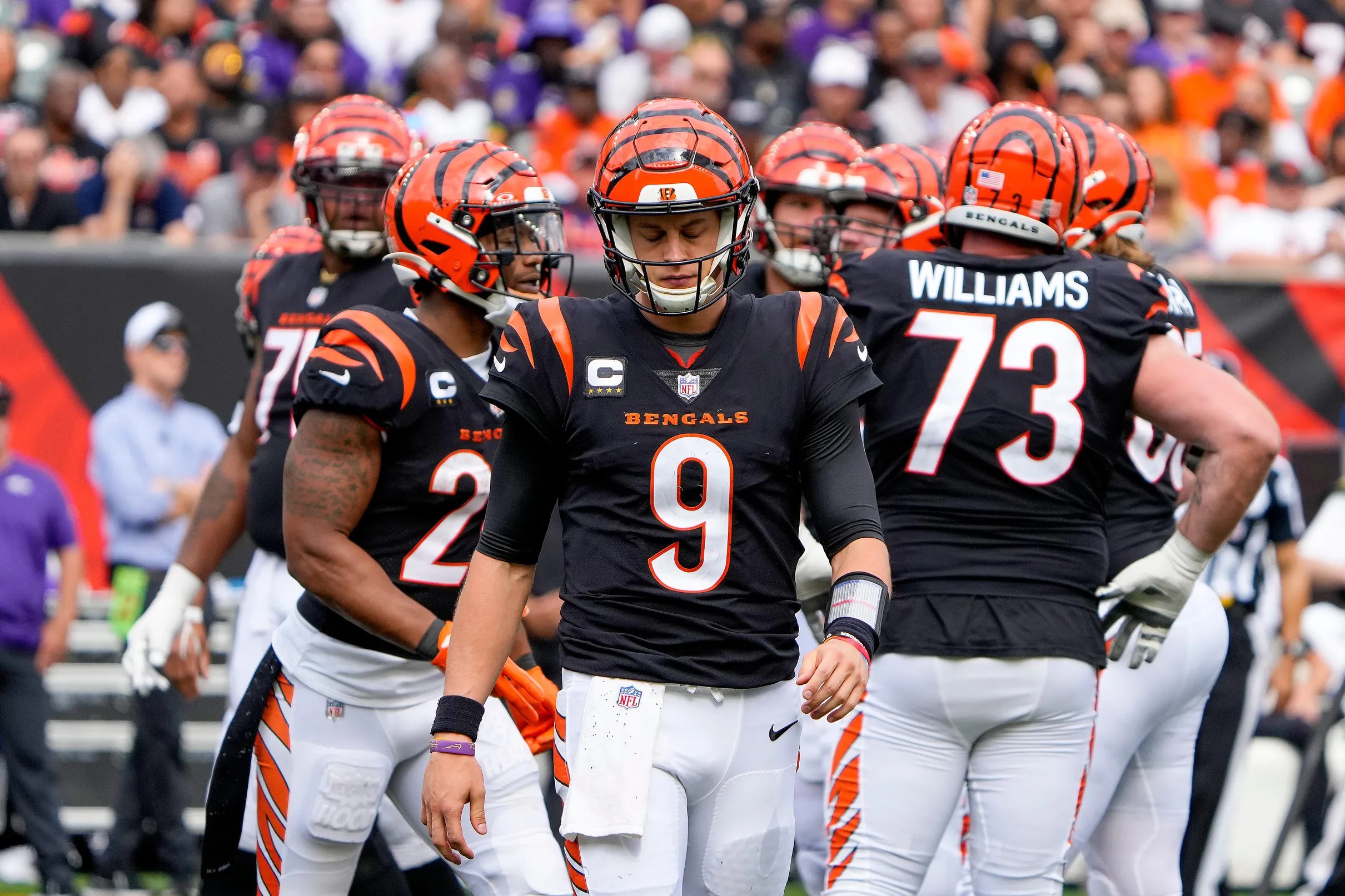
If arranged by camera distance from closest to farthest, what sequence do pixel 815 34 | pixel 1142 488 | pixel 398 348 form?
pixel 398 348 < pixel 1142 488 < pixel 815 34

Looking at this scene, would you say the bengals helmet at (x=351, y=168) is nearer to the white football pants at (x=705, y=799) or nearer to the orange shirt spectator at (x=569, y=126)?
the white football pants at (x=705, y=799)

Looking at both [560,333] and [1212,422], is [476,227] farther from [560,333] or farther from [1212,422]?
[1212,422]

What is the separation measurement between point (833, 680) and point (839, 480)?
0.47 meters

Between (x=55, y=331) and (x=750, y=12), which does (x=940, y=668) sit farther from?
(x=750, y=12)

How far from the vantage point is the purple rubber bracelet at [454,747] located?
3139mm

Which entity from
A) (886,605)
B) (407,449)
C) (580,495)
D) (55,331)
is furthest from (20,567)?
(886,605)

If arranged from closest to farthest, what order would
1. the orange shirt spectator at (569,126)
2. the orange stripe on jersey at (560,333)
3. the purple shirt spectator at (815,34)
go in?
the orange stripe on jersey at (560,333) → the orange shirt spectator at (569,126) → the purple shirt spectator at (815,34)

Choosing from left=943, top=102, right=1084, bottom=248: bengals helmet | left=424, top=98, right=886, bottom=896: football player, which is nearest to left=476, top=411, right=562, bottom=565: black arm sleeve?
left=424, top=98, right=886, bottom=896: football player

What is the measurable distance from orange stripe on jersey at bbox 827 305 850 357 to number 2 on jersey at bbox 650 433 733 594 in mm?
299

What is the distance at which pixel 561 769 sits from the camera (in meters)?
3.32

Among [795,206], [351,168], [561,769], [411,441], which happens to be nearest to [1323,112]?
[795,206]

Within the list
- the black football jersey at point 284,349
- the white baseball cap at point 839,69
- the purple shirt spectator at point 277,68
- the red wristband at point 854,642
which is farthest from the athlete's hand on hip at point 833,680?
the purple shirt spectator at point 277,68

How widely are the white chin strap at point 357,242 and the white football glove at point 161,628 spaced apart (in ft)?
3.46

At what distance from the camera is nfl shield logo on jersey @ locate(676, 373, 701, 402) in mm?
3199
